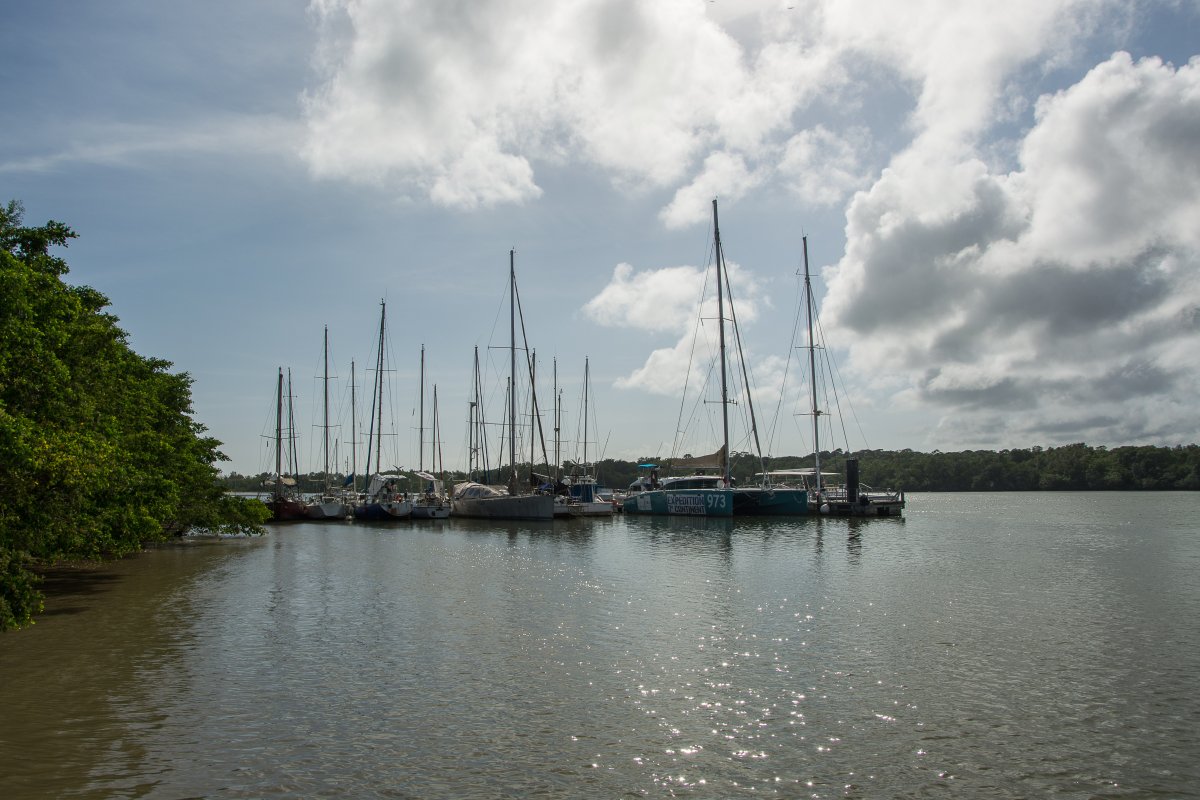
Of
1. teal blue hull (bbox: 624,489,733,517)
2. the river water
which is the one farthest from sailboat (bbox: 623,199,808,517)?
the river water

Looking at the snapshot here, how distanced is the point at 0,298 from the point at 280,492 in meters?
74.4

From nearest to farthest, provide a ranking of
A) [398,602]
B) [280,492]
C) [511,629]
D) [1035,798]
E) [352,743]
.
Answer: [1035,798]
[352,743]
[511,629]
[398,602]
[280,492]

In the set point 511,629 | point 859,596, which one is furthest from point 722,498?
point 511,629

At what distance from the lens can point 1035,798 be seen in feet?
33.5

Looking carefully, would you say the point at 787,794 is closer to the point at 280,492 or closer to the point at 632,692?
the point at 632,692

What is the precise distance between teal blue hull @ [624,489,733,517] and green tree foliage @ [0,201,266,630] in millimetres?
48592

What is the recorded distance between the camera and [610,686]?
1556 cm

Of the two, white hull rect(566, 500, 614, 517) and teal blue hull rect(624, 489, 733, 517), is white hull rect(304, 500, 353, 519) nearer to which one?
white hull rect(566, 500, 614, 517)

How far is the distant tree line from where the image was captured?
16050cm

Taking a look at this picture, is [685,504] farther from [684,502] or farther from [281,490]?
[281,490]

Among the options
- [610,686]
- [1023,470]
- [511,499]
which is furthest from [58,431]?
[1023,470]

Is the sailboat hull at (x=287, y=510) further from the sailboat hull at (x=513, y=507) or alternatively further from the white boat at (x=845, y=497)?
the white boat at (x=845, y=497)

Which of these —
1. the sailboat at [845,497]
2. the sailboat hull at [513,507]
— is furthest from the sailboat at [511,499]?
the sailboat at [845,497]

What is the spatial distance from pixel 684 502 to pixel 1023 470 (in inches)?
5322
